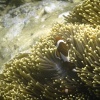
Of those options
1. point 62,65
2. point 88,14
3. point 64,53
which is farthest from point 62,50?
point 88,14

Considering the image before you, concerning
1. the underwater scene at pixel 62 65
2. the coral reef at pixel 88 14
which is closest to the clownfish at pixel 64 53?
the underwater scene at pixel 62 65

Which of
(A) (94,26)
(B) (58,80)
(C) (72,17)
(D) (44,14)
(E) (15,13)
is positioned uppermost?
(E) (15,13)

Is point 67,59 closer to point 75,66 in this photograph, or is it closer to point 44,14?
point 75,66

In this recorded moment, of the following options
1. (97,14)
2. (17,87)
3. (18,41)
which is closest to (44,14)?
(18,41)

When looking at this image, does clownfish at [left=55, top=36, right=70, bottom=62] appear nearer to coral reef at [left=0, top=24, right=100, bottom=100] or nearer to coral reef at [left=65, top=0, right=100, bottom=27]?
coral reef at [left=0, top=24, right=100, bottom=100]

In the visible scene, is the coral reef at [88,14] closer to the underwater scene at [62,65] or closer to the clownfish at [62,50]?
the underwater scene at [62,65]
